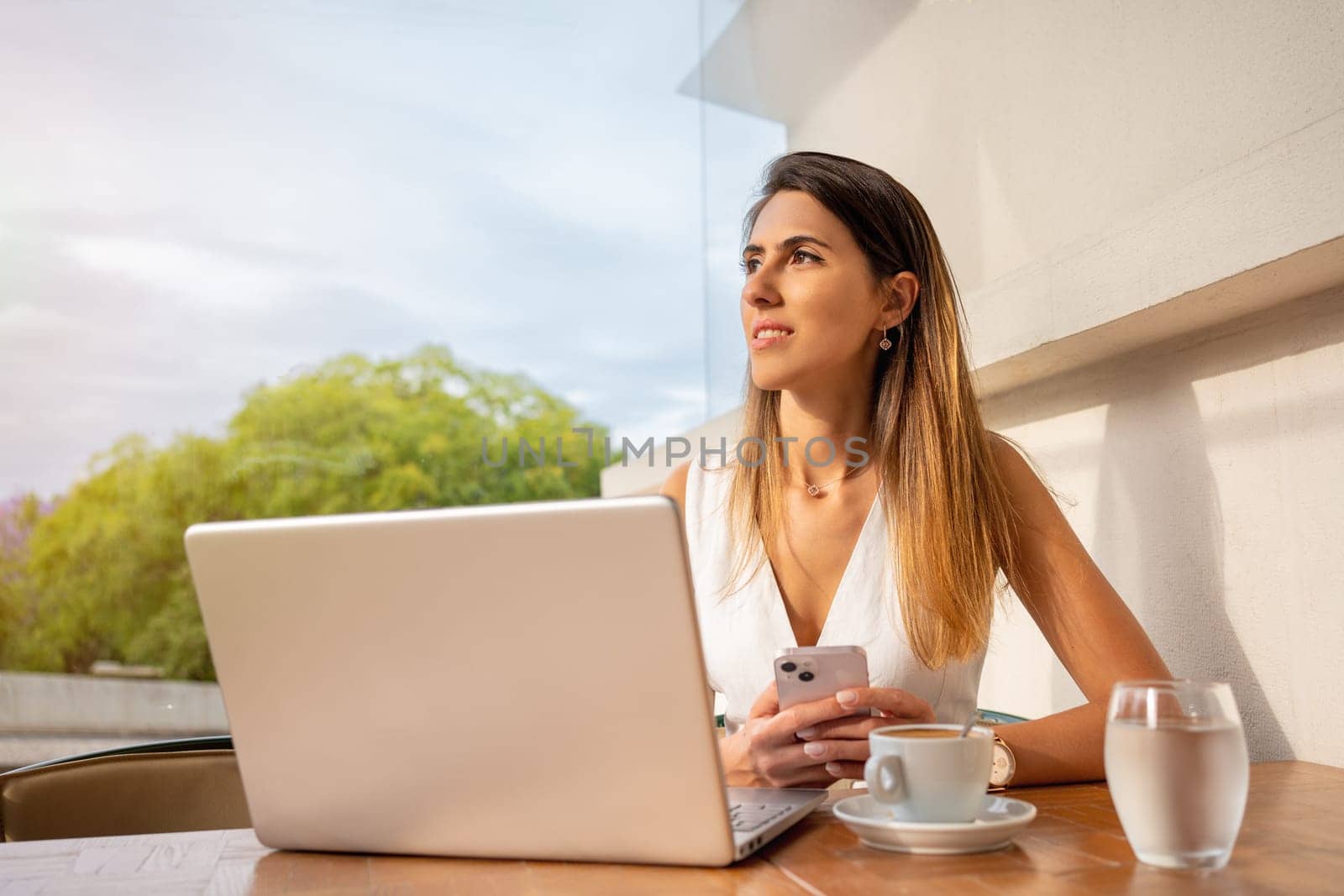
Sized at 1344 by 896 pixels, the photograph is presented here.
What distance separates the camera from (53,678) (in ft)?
22.5

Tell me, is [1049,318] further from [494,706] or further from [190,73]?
[190,73]

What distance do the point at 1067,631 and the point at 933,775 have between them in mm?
684

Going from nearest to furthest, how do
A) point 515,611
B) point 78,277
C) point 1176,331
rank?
point 515,611 → point 1176,331 → point 78,277

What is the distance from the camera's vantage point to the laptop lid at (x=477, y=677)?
0.66 m

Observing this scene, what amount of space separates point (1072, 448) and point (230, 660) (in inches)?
55.3

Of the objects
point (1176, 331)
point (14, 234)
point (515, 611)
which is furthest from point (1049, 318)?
point (14, 234)

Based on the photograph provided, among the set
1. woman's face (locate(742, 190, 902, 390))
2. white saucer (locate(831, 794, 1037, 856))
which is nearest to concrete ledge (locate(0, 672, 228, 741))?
woman's face (locate(742, 190, 902, 390))

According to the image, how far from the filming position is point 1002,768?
102cm

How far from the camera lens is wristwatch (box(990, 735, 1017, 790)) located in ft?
3.34

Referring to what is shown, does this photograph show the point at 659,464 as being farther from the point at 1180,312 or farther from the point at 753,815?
the point at 753,815

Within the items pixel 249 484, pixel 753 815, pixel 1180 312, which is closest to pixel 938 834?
pixel 753 815

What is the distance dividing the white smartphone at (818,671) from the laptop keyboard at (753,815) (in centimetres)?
17

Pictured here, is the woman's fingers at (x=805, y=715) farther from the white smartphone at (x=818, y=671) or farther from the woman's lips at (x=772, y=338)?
the woman's lips at (x=772, y=338)

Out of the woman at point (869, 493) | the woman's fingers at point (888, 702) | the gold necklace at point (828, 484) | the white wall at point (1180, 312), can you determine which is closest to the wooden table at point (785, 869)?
the woman's fingers at point (888, 702)
